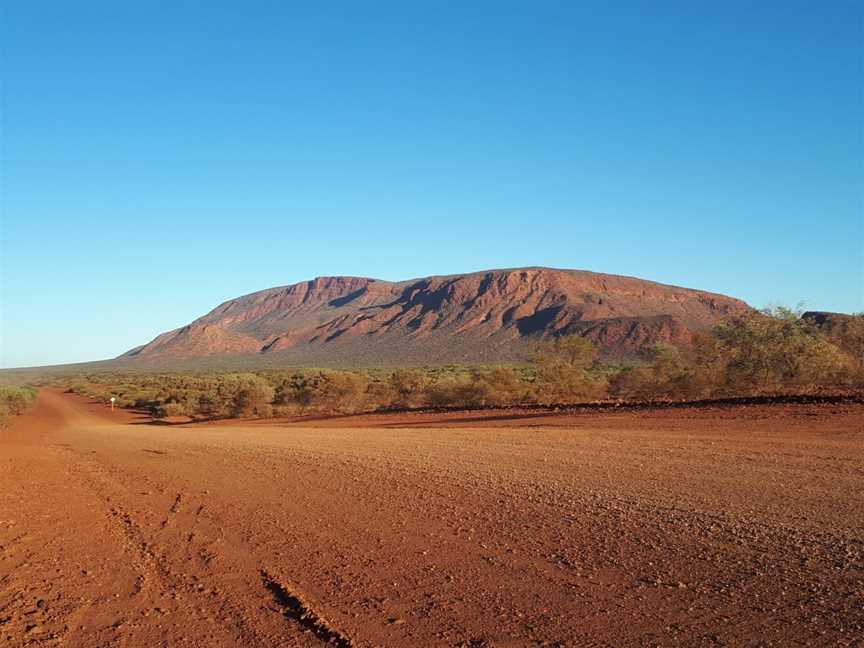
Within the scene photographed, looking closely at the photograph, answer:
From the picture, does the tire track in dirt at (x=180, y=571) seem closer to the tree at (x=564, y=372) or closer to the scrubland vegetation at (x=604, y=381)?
the scrubland vegetation at (x=604, y=381)

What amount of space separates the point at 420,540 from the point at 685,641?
366 cm

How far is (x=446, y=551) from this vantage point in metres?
7.72

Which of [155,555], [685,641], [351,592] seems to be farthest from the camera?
[155,555]

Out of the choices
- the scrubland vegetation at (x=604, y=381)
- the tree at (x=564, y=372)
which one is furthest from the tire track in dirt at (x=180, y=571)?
the tree at (x=564, y=372)

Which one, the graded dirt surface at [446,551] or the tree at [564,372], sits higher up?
the tree at [564,372]

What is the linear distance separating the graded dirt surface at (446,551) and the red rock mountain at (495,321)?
4050 inches

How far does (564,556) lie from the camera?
290 inches

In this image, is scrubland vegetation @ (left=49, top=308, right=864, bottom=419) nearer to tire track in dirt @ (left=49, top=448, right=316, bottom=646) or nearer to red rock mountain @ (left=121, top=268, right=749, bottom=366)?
tire track in dirt @ (left=49, top=448, right=316, bottom=646)

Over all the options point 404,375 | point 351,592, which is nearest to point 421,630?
point 351,592

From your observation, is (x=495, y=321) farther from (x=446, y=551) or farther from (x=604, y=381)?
(x=446, y=551)

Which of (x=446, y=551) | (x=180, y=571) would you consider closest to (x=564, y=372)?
(x=446, y=551)

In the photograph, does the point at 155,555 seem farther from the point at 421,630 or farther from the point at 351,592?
the point at 421,630

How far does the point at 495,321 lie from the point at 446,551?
134768mm

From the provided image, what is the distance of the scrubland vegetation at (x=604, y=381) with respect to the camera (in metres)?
29.9
